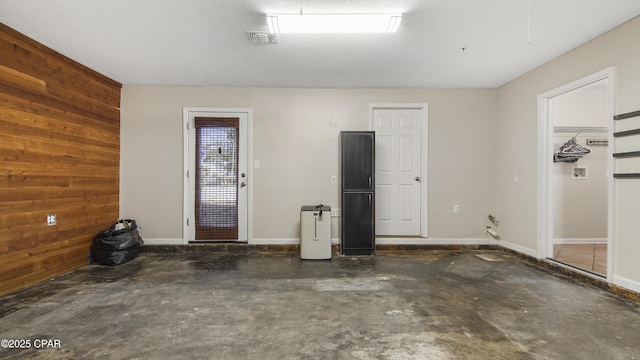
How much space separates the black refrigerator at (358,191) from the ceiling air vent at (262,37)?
1662 millimetres

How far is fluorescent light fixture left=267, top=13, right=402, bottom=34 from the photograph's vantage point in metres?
2.37

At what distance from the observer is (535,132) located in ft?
12.2

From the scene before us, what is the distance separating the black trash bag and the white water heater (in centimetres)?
236

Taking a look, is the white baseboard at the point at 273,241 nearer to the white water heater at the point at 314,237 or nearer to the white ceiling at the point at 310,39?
the white water heater at the point at 314,237

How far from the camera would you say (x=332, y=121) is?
14.6ft

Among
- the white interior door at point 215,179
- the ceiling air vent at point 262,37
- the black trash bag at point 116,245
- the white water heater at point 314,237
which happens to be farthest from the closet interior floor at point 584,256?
the black trash bag at point 116,245

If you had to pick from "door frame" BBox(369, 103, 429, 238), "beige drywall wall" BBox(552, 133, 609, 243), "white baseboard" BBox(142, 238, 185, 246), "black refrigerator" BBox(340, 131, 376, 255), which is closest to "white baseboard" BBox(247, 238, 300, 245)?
"black refrigerator" BBox(340, 131, 376, 255)

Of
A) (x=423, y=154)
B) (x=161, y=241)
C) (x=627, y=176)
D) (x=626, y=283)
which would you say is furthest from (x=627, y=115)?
(x=161, y=241)

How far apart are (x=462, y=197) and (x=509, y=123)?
1.31 metres

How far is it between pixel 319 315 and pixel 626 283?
9.55 ft

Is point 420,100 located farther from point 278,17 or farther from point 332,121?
point 278,17

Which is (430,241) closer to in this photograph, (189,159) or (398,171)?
(398,171)

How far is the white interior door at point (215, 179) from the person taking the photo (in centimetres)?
437

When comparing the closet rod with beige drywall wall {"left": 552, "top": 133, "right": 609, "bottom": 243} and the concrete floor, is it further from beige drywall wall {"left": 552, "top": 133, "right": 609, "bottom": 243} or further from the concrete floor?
the concrete floor
